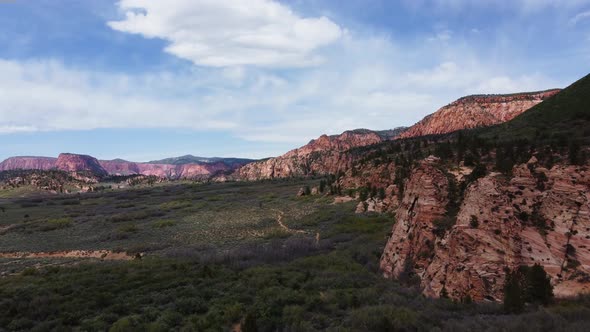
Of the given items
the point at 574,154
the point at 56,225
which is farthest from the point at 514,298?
the point at 56,225

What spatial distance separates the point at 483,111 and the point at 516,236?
177 metres

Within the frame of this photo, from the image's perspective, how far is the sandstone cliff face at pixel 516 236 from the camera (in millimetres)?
12766

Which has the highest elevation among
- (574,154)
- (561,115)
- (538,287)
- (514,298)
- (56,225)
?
(561,115)

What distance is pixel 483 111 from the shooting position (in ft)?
547

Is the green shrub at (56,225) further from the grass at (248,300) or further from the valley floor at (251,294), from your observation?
the grass at (248,300)

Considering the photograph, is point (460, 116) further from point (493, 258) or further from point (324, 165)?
point (493, 258)

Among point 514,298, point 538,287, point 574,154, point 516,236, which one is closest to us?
point 514,298

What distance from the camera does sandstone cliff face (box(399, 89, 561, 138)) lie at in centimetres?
15588

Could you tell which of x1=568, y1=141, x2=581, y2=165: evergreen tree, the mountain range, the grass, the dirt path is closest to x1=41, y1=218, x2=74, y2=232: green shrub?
the dirt path

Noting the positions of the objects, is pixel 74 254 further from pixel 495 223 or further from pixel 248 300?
pixel 495 223

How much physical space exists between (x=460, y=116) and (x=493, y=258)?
181m

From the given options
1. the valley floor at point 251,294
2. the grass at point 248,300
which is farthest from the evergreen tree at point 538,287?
the grass at point 248,300

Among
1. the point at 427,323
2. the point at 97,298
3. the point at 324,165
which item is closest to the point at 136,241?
the point at 97,298

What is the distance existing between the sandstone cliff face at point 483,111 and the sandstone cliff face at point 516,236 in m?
146
